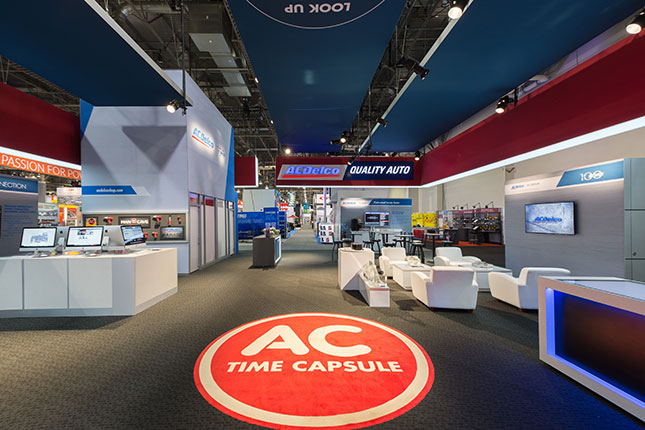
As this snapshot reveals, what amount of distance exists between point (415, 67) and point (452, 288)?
3.70m

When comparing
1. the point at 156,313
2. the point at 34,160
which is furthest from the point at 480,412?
the point at 34,160

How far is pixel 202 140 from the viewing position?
24.2ft

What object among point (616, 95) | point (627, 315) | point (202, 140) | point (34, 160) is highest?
point (202, 140)

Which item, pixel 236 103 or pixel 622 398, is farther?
pixel 236 103

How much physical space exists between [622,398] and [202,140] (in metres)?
8.45

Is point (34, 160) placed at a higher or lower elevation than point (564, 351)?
higher

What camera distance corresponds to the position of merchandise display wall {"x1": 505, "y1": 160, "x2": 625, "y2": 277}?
14.2 ft

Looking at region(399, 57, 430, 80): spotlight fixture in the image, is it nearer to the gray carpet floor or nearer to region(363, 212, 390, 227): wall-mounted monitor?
the gray carpet floor

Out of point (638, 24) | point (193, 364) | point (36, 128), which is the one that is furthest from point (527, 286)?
point (36, 128)

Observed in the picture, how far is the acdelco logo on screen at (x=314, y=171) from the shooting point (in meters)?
10.4

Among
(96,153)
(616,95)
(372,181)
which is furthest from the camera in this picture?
(372,181)

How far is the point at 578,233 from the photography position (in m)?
4.91

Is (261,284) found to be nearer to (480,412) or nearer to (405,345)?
(405,345)

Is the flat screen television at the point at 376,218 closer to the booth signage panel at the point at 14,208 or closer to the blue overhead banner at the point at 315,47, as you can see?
the blue overhead banner at the point at 315,47
